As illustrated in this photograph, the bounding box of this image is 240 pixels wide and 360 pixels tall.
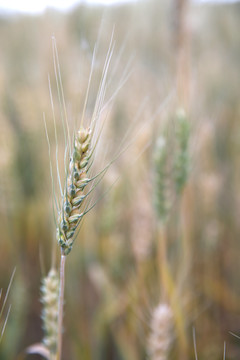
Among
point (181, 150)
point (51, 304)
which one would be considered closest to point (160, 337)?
point (51, 304)

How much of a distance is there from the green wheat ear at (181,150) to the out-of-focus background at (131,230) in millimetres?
46

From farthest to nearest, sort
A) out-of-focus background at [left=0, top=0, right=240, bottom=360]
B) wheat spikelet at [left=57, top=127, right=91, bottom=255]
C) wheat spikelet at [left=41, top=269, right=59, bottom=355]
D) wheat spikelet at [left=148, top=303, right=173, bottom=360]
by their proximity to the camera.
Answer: out-of-focus background at [left=0, top=0, right=240, bottom=360], wheat spikelet at [left=148, top=303, right=173, bottom=360], wheat spikelet at [left=41, top=269, right=59, bottom=355], wheat spikelet at [left=57, top=127, right=91, bottom=255]

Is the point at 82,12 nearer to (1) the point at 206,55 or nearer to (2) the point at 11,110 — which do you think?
(2) the point at 11,110

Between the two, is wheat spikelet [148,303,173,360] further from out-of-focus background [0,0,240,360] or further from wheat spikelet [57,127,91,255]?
wheat spikelet [57,127,91,255]

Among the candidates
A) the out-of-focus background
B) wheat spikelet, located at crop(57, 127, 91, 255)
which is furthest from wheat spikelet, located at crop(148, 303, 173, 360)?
wheat spikelet, located at crop(57, 127, 91, 255)

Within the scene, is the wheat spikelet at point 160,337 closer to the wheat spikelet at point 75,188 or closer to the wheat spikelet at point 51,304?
the wheat spikelet at point 51,304

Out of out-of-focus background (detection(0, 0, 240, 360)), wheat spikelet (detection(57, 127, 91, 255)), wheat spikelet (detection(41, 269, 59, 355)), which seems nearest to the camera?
wheat spikelet (detection(57, 127, 91, 255))

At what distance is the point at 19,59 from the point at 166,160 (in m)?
3.07

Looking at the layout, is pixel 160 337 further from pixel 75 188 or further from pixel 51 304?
pixel 75 188

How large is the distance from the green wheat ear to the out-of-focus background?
0.15ft

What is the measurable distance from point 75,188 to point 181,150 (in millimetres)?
467

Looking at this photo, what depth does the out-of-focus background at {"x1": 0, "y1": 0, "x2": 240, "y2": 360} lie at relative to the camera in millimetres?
1037

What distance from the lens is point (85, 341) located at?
41.1 inches

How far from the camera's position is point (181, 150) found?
875 millimetres
